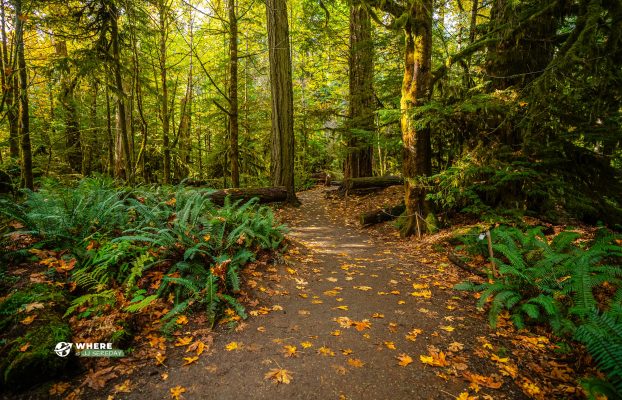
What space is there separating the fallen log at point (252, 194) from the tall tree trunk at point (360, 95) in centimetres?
312

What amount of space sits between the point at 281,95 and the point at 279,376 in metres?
9.01

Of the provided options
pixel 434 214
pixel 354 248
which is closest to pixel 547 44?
pixel 434 214

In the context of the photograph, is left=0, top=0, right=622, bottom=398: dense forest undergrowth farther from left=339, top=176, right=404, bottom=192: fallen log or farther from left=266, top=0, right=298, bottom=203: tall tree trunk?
left=339, top=176, right=404, bottom=192: fallen log

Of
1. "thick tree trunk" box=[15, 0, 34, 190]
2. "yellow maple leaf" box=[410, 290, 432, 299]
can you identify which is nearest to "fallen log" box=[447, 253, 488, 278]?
"yellow maple leaf" box=[410, 290, 432, 299]

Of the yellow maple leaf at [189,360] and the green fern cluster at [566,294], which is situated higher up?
the green fern cluster at [566,294]

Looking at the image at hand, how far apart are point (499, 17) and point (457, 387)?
697 centimetres

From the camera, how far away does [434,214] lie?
749cm

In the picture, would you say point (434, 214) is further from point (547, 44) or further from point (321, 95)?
point (321, 95)

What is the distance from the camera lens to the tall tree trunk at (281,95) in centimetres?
975

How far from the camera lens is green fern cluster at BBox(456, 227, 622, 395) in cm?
250

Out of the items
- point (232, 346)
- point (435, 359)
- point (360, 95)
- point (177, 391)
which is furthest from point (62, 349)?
point (360, 95)

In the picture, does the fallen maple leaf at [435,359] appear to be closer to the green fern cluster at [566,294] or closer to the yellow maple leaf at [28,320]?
the green fern cluster at [566,294]

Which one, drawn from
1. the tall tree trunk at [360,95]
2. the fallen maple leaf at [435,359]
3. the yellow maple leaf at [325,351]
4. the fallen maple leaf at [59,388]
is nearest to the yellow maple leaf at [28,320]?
the fallen maple leaf at [59,388]

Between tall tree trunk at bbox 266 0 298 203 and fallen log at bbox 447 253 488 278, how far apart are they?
613 cm
